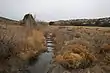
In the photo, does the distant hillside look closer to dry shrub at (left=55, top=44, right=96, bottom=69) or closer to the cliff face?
the cliff face

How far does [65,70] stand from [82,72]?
914 mm

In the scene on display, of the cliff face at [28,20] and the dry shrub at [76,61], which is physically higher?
the cliff face at [28,20]

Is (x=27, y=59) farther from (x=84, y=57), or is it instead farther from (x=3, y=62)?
(x=84, y=57)

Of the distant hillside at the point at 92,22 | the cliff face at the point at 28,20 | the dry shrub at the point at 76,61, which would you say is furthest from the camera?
the distant hillside at the point at 92,22

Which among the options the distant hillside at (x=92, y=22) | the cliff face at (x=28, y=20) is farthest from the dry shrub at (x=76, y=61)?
the distant hillside at (x=92, y=22)

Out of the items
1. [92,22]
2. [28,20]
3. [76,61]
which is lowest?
[92,22]

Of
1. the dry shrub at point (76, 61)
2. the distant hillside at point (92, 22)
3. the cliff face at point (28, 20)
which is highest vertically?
the cliff face at point (28, 20)

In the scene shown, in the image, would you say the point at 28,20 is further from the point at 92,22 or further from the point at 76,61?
the point at 76,61

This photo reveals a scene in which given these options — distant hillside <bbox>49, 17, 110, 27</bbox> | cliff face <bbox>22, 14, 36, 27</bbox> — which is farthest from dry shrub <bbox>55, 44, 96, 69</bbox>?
distant hillside <bbox>49, 17, 110, 27</bbox>

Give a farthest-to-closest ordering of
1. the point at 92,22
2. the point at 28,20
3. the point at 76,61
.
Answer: the point at 92,22
the point at 28,20
the point at 76,61

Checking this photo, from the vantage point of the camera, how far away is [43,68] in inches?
520

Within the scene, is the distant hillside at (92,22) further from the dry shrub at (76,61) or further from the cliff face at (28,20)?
the dry shrub at (76,61)

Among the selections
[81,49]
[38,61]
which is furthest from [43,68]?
[81,49]

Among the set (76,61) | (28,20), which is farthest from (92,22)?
(76,61)
